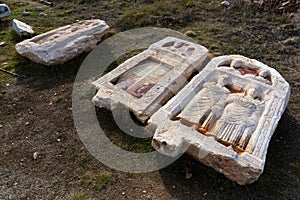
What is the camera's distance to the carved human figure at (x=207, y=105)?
16.3ft

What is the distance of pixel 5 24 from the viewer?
30.6 ft

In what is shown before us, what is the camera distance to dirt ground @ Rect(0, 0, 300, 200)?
4637 mm

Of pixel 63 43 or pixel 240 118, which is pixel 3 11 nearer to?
pixel 63 43

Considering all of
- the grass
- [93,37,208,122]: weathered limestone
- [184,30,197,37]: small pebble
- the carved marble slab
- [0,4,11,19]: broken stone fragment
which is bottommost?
the grass

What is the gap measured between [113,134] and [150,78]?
1364mm

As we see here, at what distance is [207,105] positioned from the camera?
528 cm

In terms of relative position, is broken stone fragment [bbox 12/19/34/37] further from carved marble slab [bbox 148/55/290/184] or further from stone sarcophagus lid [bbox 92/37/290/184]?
carved marble slab [bbox 148/55/290/184]

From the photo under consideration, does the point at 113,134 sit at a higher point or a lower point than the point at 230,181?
lower

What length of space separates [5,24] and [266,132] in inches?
314

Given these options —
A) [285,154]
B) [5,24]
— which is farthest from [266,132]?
[5,24]

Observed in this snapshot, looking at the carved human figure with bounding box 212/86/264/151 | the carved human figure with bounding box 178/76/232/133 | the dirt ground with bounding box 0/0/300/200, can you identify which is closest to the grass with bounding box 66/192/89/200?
the dirt ground with bounding box 0/0/300/200

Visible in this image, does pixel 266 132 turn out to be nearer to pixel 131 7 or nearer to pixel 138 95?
pixel 138 95

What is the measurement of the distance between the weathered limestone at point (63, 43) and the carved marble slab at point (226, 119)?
3.19 m

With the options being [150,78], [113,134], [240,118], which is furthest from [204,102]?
[113,134]
